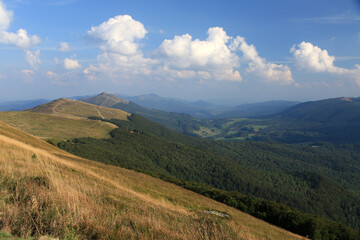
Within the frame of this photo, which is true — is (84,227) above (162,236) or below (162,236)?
above

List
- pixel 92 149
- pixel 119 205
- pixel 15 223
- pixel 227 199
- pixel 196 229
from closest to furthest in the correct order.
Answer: pixel 15 223
pixel 196 229
pixel 119 205
pixel 227 199
pixel 92 149

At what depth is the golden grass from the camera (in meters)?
144

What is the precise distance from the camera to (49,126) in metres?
160

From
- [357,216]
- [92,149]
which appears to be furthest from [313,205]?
[92,149]

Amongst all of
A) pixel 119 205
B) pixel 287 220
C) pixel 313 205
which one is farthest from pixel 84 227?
pixel 313 205

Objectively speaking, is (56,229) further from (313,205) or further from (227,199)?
(313,205)

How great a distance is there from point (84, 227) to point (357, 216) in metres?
257

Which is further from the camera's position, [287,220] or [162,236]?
[287,220]

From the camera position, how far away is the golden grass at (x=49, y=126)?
144 metres

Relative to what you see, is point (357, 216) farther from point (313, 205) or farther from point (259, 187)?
point (259, 187)

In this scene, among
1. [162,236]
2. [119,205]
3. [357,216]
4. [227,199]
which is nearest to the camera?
[162,236]

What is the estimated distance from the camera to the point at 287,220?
1431 inches

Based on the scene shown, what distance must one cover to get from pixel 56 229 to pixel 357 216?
257 m

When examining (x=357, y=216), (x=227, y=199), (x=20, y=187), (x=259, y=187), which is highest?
(x=20, y=187)
